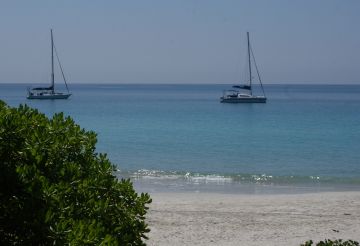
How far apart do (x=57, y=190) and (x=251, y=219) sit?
9454mm

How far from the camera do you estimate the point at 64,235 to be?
9.57ft

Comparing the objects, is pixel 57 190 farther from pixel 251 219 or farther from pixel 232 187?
pixel 232 187

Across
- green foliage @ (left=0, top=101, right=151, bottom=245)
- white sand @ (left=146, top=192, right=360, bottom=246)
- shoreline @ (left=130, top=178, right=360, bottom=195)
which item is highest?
green foliage @ (left=0, top=101, right=151, bottom=245)

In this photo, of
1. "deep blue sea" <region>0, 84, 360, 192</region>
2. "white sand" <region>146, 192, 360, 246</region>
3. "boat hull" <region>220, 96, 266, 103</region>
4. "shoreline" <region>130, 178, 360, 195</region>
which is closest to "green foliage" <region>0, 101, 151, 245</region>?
"white sand" <region>146, 192, 360, 246</region>

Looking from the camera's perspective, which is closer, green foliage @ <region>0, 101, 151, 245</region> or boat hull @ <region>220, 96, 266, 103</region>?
green foliage @ <region>0, 101, 151, 245</region>

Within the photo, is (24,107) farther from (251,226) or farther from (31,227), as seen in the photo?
A: (251,226)

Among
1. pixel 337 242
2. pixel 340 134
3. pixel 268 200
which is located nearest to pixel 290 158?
pixel 268 200

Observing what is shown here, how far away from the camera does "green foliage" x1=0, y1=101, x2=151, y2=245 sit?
9.87ft

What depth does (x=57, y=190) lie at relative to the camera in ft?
10.3

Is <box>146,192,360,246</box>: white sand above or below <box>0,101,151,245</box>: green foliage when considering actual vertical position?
below

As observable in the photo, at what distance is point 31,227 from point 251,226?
8870 millimetres

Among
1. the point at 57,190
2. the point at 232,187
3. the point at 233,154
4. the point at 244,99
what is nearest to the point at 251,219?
the point at 232,187

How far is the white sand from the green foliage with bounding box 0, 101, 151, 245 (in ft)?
21.0

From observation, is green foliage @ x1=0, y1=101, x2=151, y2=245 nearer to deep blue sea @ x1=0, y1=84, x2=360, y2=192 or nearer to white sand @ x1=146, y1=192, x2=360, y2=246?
white sand @ x1=146, y1=192, x2=360, y2=246
